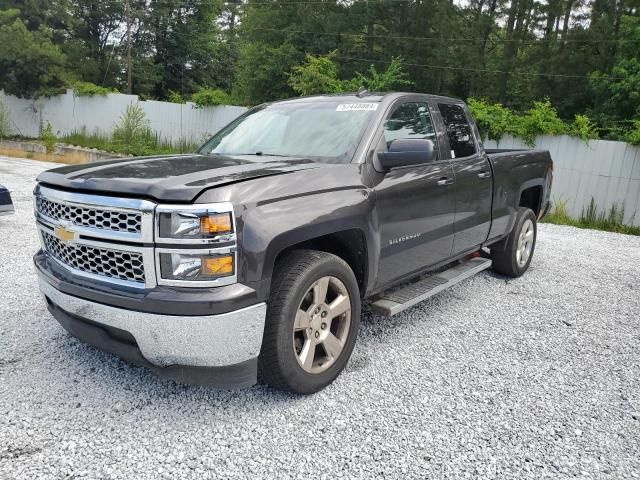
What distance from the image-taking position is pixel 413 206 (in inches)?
146

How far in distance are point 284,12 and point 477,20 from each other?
10594mm

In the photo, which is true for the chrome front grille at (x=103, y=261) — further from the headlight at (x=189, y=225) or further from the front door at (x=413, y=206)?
the front door at (x=413, y=206)

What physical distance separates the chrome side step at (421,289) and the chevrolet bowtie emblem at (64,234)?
2051 millimetres

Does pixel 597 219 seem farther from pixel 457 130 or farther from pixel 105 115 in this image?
pixel 105 115

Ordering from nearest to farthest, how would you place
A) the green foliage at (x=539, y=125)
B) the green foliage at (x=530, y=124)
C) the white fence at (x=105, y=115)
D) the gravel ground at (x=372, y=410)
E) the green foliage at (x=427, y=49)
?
the gravel ground at (x=372, y=410) < the green foliage at (x=530, y=124) < the green foliage at (x=539, y=125) < the white fence at (x=105, y=115) < the green foliage at (x=427, y=49)

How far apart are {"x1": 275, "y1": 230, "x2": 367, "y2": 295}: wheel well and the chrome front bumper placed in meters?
0.77

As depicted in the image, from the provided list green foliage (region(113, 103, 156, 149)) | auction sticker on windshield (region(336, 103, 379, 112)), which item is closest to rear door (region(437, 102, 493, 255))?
auction sticker on windshield (region(336, 103, 379, 112))

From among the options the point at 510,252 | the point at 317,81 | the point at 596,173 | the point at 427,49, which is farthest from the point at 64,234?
the point at 427,49

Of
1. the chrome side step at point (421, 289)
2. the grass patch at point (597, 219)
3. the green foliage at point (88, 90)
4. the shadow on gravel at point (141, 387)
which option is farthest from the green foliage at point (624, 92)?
the green foliage at point (88, 90)

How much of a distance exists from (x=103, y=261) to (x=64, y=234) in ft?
1.13

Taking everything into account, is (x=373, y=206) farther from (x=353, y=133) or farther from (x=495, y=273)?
(x=495, y=273)

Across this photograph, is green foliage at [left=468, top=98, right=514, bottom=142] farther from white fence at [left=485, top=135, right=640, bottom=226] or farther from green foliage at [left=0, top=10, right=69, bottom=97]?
green foliage at [left=0, top=10, right=69, bottom=97]

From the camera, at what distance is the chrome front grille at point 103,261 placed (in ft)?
8.44

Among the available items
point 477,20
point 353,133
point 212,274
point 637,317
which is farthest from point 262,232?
point 477,20
